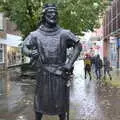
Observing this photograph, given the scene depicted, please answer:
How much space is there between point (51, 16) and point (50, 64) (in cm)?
72

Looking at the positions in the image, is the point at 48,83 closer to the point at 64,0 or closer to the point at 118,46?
the point at 64,0

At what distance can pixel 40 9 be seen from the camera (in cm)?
2523

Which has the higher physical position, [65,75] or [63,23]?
[63,23]

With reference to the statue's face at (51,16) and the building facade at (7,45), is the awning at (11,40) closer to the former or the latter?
the building facade at (7,45)

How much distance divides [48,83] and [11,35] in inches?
1842

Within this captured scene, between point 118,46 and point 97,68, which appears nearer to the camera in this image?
point 97,68

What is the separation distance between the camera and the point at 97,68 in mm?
24953

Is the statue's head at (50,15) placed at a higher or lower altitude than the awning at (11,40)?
lower

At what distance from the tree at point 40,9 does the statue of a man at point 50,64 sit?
18.6 m

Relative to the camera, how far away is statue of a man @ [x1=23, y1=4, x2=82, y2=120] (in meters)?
6.07

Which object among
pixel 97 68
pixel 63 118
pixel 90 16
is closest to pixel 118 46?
pixel 90 16

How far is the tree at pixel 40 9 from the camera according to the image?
1009 inches

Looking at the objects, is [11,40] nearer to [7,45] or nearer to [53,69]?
[7,45]

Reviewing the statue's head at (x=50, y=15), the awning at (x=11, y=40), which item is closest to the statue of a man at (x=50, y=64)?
the statue's head at (x=50, y=15)
